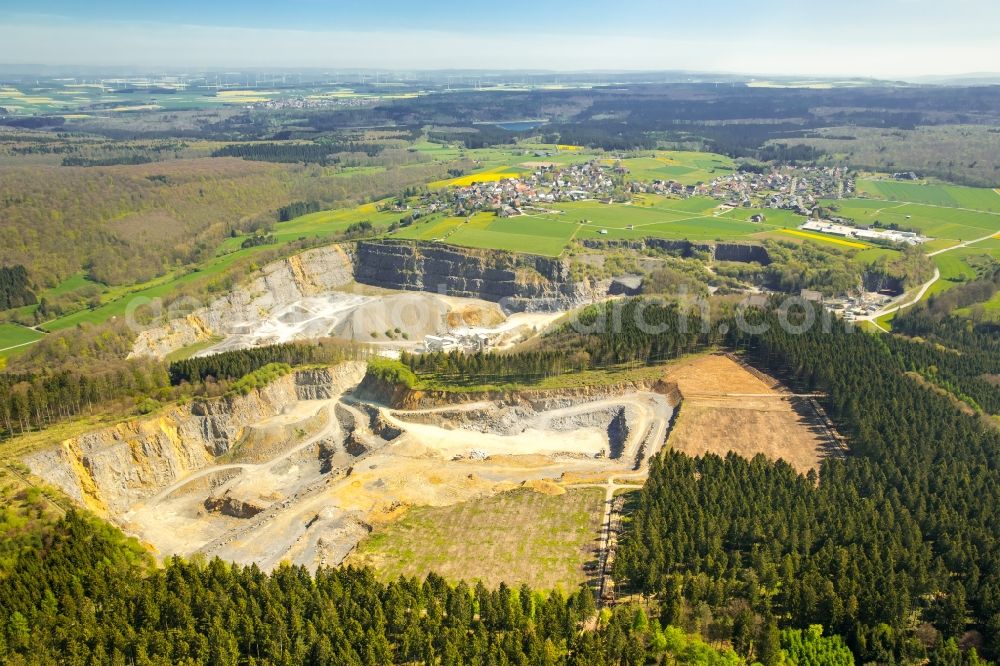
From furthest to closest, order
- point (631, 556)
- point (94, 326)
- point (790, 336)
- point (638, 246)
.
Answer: point (638, 246) → point (94, 326) → point (790, 336) → point (631, 556)

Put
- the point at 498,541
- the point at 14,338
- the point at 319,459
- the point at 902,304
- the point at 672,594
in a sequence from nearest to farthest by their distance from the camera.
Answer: the point at 672,594
the point at 498,541
the point at 319,459
the point at 14,338
the point at 902,304

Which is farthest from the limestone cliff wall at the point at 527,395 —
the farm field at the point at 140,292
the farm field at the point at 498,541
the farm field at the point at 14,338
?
the farm field at the point at 14,338

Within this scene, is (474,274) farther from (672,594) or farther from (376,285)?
(672,594)

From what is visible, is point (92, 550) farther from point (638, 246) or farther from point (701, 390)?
point (638, 246)

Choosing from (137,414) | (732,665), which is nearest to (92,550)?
(137,414)

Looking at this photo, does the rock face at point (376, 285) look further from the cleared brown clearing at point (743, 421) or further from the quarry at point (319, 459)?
the cleared brown clearing at point (743, 421)

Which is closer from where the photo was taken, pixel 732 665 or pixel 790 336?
pixel 732 665

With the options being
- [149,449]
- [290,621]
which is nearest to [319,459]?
[149,449]
